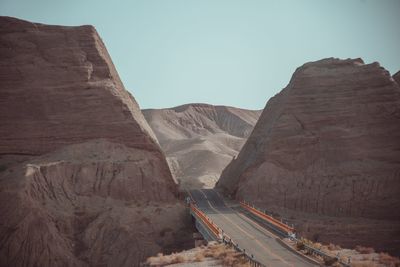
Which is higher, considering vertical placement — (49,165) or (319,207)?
(49,165)

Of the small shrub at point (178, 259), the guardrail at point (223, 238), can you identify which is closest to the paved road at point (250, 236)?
the guardrail at point (223, 238)

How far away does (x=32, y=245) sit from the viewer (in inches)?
1209

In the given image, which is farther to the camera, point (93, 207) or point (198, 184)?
Answer: point (198, 184)

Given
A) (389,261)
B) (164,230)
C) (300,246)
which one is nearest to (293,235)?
(300,246)

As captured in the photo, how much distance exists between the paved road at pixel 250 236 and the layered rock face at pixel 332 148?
13.0 feet

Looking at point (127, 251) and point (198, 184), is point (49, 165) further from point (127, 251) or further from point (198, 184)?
point (198, 184)

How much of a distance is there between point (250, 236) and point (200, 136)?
107049 millimetres

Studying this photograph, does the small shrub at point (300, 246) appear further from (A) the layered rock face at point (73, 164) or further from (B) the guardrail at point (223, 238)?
(A) the layered rock face at point (73, 164)

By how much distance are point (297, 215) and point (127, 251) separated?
1466 centimetres

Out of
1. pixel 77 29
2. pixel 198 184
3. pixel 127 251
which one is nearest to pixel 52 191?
pixel 127 251

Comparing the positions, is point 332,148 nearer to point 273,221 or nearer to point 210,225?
point 273,221

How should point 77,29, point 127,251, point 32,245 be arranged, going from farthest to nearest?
point 77,29, point 127,251, point 32,245

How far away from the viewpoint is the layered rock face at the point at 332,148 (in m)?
38.7

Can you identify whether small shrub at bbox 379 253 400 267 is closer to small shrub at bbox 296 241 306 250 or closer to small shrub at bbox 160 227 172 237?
small shrub at bbox 296 241 306 250
